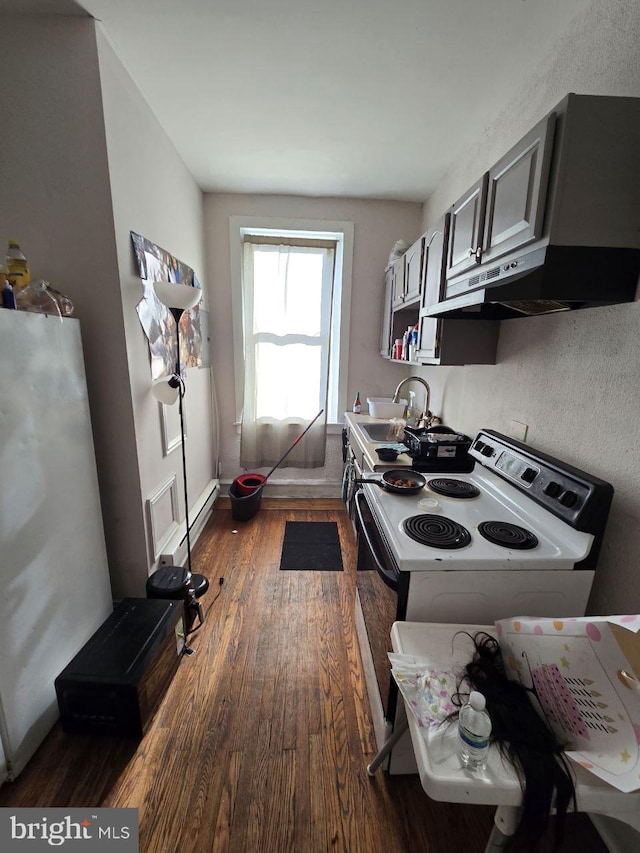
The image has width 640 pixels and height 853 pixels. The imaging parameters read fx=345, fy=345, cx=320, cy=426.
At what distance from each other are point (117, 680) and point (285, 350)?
95.3 inches

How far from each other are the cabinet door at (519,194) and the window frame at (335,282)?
1863mm

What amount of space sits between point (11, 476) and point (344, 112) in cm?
221

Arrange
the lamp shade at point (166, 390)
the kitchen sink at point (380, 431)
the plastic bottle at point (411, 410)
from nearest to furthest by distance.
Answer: the lamp shade at point (166, 390), the kitchen sink at point (380, 431), the plastic bottle at point (411, 410)

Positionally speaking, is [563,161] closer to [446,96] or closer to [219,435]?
[446,96]

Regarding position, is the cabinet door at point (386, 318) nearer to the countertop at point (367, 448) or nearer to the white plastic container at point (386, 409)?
the white plastic container at point (386, 409)

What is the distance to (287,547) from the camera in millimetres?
2537

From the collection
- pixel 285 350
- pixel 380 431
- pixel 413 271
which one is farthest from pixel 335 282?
pixel 380 431

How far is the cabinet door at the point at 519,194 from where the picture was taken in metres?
0.89

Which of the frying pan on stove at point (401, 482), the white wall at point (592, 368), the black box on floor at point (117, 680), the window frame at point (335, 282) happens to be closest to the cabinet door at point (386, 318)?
the window frame at point (335, 282)

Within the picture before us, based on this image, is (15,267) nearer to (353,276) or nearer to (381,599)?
(381,599)

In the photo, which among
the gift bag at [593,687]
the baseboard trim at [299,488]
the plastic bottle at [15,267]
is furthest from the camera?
the baseboard trim at [299,488]

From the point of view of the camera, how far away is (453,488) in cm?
144

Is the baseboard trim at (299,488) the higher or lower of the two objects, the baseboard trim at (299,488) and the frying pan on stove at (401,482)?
the lower

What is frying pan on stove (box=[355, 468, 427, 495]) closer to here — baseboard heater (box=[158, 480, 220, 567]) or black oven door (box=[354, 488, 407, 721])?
black oven door (box=[354, 488, 407, 721])
